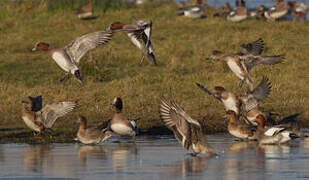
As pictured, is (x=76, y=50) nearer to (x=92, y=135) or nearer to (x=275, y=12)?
(x=92, y=135)

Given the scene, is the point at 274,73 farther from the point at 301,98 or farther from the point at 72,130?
the point at 72,130

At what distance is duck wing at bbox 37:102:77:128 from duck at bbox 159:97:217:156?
282 cm

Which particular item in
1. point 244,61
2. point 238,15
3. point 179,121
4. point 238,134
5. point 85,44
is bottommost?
point 238,134

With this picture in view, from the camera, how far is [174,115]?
36.7 feet

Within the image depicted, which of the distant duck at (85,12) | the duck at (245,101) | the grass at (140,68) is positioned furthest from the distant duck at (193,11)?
the duck at (245,101)

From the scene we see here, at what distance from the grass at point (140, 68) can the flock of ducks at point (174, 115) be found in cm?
47

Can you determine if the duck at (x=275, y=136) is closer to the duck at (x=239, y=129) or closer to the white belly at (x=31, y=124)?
the duck at (x=239, y=129)

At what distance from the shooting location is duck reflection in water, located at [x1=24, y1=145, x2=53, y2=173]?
34.9 ft

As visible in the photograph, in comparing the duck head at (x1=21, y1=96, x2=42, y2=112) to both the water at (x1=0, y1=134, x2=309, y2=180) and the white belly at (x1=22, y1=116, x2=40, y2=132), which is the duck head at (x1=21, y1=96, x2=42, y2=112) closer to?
the white belly at (x1=22, y1=116, x2=40, y2=132)

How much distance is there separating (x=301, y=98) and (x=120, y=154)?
21.0ft

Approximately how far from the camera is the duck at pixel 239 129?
533 inches

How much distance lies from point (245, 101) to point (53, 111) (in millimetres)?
3612

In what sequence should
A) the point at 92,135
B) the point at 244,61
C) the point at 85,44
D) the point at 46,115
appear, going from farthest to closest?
the point at 244,61
the point at 85,44
the point at 46,115
the point at 92,135

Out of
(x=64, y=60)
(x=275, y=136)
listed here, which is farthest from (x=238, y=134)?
(x=64, y=60)
